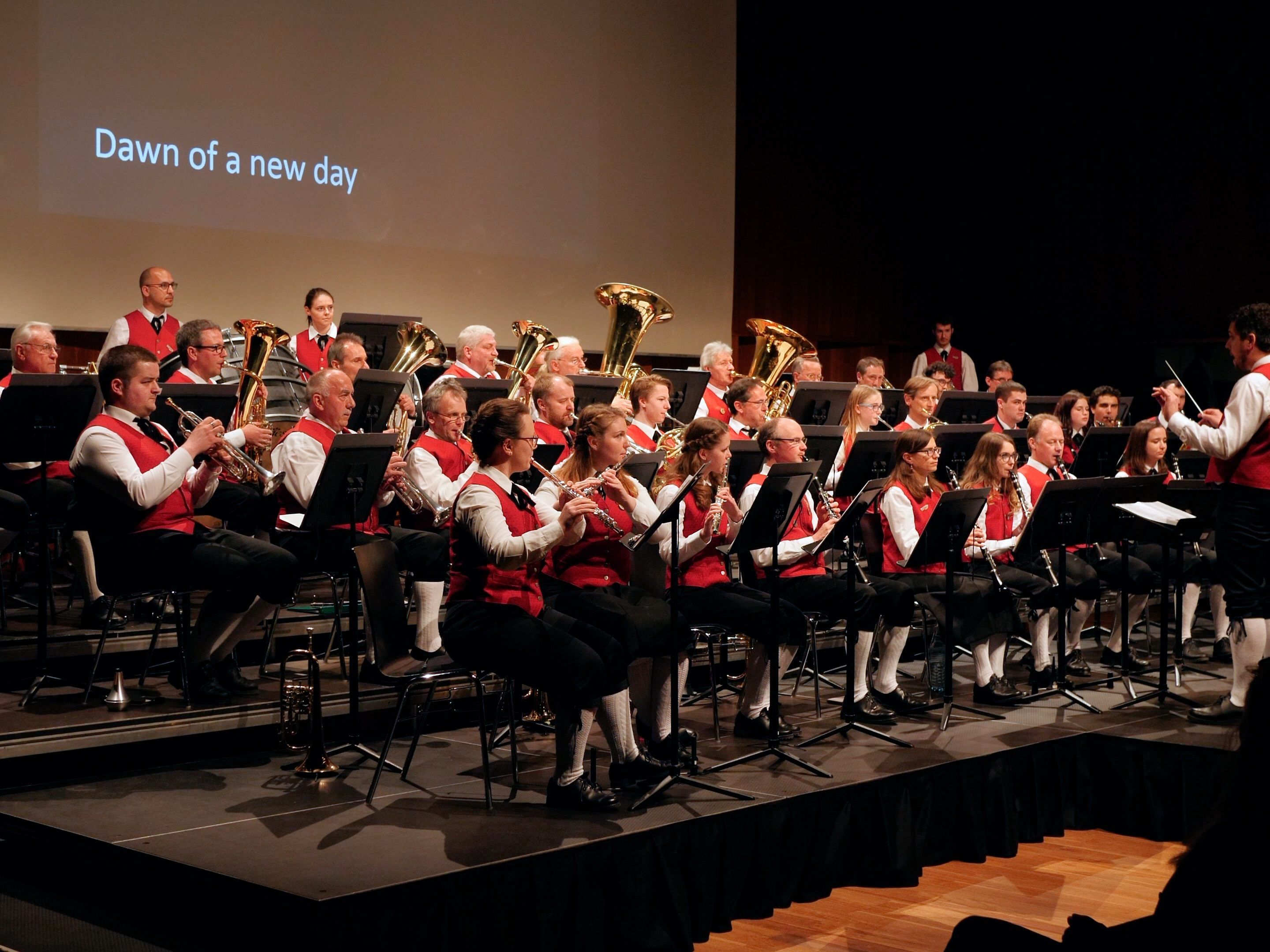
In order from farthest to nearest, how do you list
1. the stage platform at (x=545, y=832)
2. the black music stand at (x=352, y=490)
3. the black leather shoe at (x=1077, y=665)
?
1. the black leather shoe at (x=1077, y=665)
2. the black music stand at (x=352, y=490)
3. the stage platform at (x=545, y=832)

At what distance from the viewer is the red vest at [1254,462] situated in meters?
5.32

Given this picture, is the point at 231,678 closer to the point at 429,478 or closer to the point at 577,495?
the point at 429,478

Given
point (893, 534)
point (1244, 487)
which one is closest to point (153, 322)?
point (893, 534)

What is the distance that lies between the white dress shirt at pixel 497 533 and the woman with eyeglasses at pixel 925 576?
74.3 inches

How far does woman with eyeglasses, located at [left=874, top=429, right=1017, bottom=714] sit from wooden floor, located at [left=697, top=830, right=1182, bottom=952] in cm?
88

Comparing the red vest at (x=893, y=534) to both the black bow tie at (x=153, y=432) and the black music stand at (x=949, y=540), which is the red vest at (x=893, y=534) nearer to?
the black music stand at (x=949, y=540)

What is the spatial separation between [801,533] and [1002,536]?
46.4 inches

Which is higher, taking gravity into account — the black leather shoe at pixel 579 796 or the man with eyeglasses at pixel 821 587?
the man with eyeglasses at pixel 821 587

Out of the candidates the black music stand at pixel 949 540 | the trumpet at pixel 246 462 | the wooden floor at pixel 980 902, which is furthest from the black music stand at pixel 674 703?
the trumpet at pixel 246 462

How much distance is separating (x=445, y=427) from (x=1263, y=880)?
442cm

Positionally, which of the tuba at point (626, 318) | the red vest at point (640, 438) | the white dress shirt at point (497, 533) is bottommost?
the white dress shirt at point (497, 533)

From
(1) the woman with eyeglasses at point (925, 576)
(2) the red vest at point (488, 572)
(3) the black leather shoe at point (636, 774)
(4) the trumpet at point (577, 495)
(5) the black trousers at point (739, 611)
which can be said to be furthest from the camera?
(1) the woman with eyeglasses at point (925, 576)

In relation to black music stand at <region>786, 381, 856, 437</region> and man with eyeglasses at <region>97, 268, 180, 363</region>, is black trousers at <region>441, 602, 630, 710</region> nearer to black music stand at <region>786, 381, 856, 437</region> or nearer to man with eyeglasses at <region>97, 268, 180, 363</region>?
black music stand at <region>786, 381, 856, 437</region>

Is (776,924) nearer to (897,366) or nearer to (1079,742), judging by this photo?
(1079,742)
